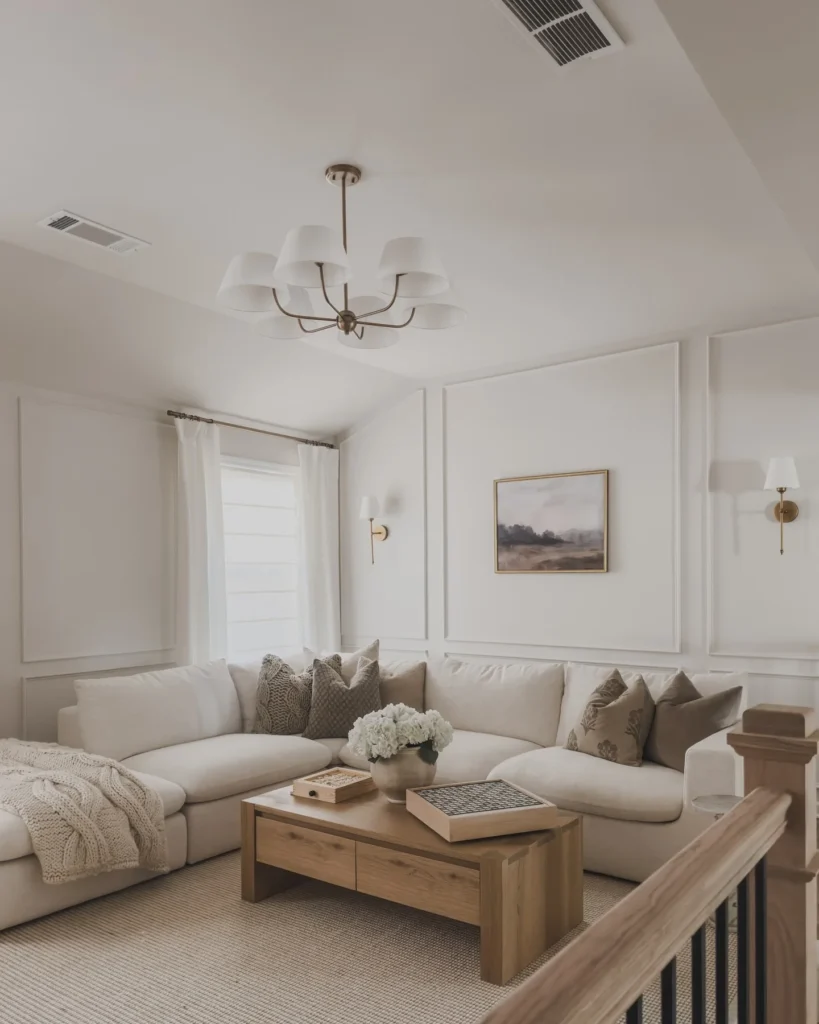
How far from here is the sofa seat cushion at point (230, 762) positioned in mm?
3811

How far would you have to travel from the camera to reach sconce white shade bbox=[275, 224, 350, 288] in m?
2.69

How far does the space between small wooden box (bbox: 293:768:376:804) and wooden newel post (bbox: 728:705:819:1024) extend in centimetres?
207

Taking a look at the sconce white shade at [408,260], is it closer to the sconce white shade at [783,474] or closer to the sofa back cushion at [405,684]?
the sconce white shade at [783,474]

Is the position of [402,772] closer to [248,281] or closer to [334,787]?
[334,787]

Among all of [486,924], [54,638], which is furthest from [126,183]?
[486,924]

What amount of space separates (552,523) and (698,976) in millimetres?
4379

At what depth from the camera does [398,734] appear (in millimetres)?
3223

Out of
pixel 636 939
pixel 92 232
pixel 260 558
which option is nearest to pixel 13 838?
pixel 92 232

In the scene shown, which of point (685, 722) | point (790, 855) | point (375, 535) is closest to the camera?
point (790, 855)

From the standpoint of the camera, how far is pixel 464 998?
262 centimetres

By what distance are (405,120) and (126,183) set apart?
114 cm

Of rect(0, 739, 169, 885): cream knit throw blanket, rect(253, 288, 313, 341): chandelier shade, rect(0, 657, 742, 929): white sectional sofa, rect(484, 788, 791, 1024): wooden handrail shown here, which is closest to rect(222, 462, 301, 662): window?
rect(0, 657, 742, 929): white sectional sofa

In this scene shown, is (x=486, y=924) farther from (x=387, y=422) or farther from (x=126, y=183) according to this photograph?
(x=387, y=422)

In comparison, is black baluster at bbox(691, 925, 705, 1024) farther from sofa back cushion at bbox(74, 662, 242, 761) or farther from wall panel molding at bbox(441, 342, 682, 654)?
wall panel molding at bbox(441, 342, 682, 654)
